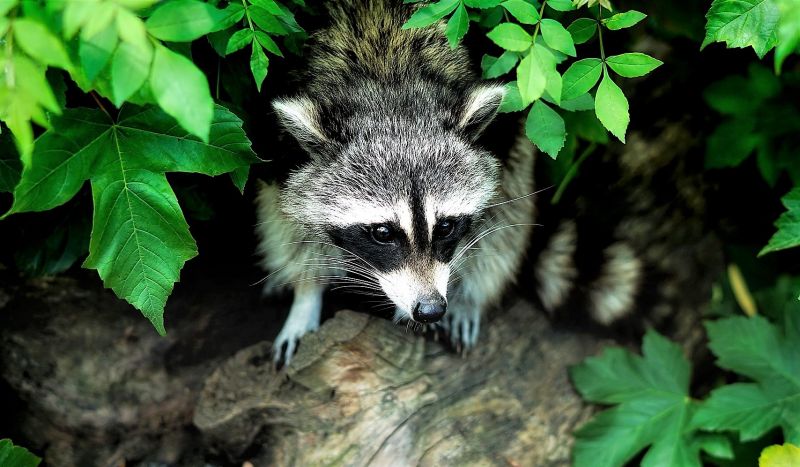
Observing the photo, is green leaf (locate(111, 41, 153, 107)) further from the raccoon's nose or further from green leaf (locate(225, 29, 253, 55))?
the raccoon's nose

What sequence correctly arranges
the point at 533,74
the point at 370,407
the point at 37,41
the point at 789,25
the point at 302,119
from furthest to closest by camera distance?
the point at 370,407
the point at 302,119
the point at 533,74
the point at 789,25
the point at 37,41

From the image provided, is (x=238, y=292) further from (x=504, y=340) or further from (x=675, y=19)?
(x=675, y=19)

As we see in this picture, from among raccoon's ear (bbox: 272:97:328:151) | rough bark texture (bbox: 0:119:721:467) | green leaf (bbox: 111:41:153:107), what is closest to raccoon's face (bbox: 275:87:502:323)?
raccoon's ear (bbox: 272:97:328:151)

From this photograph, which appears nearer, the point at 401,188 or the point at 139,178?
the point at 139,178

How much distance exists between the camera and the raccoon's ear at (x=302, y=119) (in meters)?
2.44

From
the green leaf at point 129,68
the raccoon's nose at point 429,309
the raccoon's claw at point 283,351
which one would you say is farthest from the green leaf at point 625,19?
the raccoon's claw at point 283,351

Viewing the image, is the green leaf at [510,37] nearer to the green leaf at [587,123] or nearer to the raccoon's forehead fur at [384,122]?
the raccoon's forehead fur at [384,122]

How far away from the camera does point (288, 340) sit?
3047 mm

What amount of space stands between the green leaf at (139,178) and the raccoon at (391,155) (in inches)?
14.9

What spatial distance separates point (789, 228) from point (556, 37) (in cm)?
94

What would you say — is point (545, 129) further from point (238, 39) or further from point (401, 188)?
point (238, 39)

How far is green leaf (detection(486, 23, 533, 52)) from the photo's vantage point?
6.27ft

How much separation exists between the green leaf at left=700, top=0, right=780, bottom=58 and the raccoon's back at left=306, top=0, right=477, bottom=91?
89 centimetres

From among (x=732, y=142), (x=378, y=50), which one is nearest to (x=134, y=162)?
(x=378, y=50)
